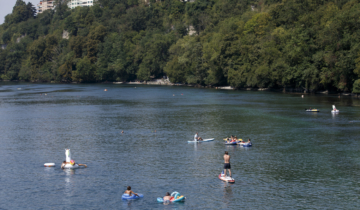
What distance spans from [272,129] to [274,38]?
270ft

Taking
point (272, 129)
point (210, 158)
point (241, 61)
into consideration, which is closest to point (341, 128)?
point (272, 129)

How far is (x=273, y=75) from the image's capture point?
13838cm

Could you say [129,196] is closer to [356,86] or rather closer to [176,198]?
[176,198]

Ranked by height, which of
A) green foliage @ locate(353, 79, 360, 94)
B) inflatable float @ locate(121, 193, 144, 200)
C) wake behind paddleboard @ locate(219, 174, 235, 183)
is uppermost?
green foliage @ locate(353, 79, 360, 94)

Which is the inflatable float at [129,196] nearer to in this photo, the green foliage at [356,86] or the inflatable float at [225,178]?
the inflatable float at [225,178]

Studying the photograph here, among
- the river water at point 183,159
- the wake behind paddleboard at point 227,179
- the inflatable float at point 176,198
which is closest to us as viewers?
the inflatable float at point 176,198

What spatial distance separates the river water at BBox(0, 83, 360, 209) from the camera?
36.6 m

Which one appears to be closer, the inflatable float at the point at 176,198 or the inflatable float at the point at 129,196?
the inflatable float at the point at 176,198

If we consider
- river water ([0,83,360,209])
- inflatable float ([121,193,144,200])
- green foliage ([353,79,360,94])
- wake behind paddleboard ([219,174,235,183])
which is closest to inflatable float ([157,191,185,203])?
river water ([0,83,360,209])

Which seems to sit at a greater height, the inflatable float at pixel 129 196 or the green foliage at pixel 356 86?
the green foliage at pixel 356 86

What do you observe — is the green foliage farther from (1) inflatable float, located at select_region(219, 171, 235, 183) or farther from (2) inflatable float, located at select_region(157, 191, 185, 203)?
(2) inflatable float, located at select_region(157, 191, 185, 203)

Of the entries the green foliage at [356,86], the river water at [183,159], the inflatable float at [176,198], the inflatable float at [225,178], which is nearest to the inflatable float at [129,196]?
the river water at [183,159]

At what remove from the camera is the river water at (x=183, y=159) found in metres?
36.6

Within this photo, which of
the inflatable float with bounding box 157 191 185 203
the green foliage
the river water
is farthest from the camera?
the green foliage
